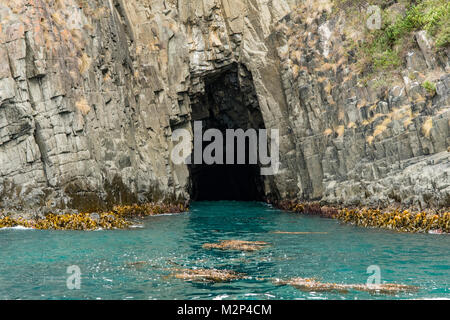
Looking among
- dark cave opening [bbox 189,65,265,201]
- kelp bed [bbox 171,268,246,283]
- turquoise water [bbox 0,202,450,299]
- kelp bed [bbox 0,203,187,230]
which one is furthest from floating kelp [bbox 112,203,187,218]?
kelp bed [bbox 171,268,246,283]

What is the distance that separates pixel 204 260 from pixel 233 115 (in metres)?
34.6

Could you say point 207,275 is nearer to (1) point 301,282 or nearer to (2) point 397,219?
(1) point 301,282

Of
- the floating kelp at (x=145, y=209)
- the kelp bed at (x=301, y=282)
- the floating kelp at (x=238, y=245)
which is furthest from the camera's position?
the floating kelp at (x=145, y=209)

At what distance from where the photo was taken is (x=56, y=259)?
18203mm

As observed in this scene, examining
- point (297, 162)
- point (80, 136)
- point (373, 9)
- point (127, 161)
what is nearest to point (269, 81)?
point (297, 162)

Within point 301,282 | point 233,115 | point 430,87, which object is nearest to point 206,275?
point 301,282

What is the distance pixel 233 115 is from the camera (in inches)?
2037

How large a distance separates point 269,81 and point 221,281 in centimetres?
3149

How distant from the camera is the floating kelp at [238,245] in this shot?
836 inches

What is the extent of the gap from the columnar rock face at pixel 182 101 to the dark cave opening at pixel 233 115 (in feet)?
3.45

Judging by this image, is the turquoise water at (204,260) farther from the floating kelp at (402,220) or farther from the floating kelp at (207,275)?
the floating kelp at (402,220)

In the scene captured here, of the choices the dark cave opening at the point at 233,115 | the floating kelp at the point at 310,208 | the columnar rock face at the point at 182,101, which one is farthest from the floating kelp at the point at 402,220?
the dark cave opening at the point at 233,115

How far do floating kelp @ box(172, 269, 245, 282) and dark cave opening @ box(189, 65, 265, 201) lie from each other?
1238 inches
